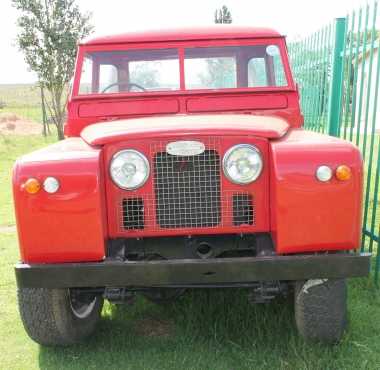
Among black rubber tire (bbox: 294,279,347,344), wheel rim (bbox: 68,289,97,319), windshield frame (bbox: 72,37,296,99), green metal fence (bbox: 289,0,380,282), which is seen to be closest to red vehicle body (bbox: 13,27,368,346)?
black rubber tire (bbox: 294,279,347,344)

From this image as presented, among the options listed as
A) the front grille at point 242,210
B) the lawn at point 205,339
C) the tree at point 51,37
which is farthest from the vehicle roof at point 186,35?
the tree at point 51,37

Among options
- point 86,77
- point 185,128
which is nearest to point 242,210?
point 185,128

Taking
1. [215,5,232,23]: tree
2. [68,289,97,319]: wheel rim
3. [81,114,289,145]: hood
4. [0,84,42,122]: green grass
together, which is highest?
[215,5,232,23]: tree

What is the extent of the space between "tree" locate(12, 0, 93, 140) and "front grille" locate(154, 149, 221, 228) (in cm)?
1222

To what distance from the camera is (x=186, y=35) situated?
363cm

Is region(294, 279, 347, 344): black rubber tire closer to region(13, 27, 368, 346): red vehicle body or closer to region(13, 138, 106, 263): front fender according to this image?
region(13, 27, 368, 346): red vehicle body

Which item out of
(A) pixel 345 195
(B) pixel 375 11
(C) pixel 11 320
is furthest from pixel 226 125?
(C) pixel 11 320

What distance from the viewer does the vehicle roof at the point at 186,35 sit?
11.9 feet

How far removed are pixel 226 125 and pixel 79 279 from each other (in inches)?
44.0

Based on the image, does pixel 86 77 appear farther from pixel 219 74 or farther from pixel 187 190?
pixel 187 190

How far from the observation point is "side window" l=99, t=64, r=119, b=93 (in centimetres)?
368

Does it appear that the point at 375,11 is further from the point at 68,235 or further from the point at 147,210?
the point at 68,235

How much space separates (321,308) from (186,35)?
2105 mm

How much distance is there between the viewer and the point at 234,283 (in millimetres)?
2697
